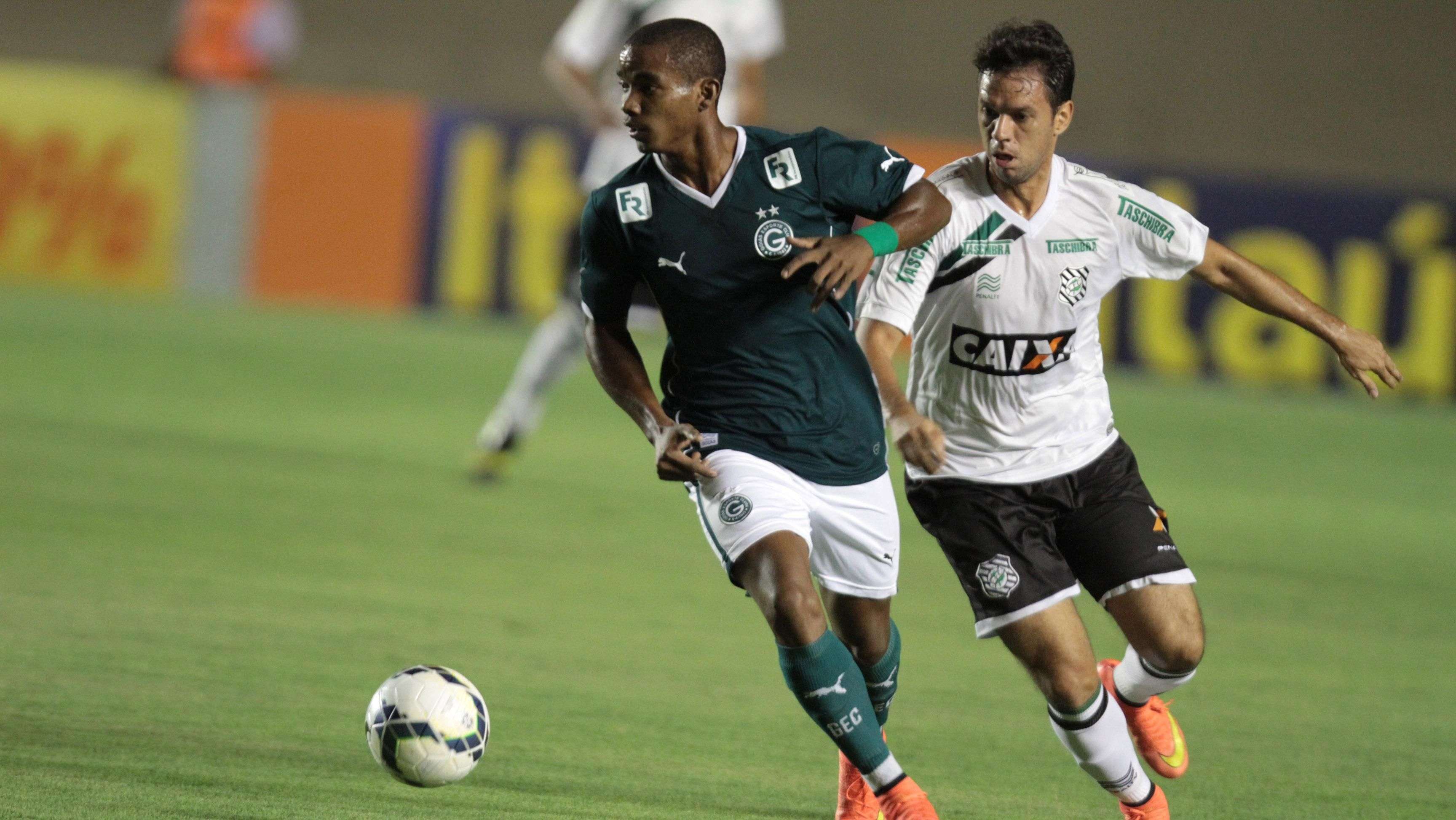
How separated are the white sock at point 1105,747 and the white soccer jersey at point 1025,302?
0.61 metres

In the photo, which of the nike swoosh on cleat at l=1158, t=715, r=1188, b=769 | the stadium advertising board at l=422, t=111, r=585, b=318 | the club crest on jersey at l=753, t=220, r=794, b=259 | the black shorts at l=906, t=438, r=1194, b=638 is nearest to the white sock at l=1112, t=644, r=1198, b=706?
the nike swoosh on cleat at l=1158, t=715, r=1188, b=769

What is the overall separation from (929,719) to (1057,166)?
5.71 feet

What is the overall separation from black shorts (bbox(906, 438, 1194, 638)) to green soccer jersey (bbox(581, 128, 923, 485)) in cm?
30

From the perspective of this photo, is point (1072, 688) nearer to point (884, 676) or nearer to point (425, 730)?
point (884, 676)

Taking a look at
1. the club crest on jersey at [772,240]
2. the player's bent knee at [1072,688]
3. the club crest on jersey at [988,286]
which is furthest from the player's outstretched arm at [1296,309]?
the club crest on jersey at [772,240]

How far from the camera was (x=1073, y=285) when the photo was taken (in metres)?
4.68

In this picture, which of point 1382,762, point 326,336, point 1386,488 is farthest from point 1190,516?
point 326,336

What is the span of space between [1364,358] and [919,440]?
1.18m

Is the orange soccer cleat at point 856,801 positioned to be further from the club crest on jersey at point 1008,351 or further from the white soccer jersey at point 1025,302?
the club crest on jersey at point 1008,351

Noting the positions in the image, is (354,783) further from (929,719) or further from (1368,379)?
(1368,379)

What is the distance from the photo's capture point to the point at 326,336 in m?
14.8

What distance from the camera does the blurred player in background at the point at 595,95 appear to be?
30.8ft

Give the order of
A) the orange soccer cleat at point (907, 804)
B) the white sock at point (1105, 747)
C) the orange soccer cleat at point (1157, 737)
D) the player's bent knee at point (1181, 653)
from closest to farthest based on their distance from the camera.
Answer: the orange soccer cleat at point (907, 804)
the white sock at point (1105, 747)
the player's bent knee at point (1181, 653)
the orange soccer cleat at point (1157, 737)

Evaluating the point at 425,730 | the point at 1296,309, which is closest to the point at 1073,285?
the point at 1296,309
